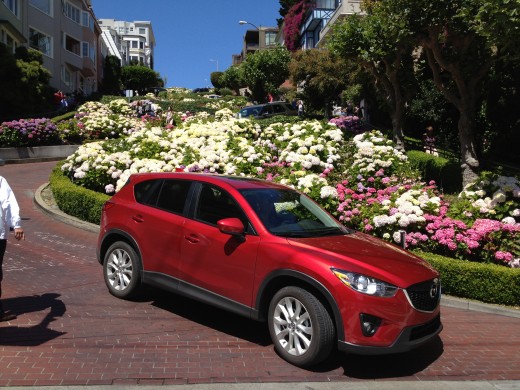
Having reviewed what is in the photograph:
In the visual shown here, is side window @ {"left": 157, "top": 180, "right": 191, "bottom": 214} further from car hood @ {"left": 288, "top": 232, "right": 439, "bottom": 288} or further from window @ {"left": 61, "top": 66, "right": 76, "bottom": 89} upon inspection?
window @ {"left": 61, "top": 66, "right": 76, "bottom": 89}

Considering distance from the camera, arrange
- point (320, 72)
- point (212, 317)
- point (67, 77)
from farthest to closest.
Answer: point (67, 77)
point (320, 72)
point (212, 317)

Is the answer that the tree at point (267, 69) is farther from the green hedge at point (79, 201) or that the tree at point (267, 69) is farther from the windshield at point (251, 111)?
the green hedge at point (79, 201)

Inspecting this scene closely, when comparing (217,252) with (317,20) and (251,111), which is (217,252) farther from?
(317,20)

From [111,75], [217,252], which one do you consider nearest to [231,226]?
[217,252]

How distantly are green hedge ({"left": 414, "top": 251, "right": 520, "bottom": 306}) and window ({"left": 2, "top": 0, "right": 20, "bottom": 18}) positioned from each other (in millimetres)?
29844

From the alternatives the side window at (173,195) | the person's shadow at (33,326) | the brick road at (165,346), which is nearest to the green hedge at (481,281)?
the brick road at (165,346)

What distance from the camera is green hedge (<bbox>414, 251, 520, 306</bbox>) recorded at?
24.0 feet

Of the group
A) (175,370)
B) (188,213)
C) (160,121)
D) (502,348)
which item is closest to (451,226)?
(502,348)

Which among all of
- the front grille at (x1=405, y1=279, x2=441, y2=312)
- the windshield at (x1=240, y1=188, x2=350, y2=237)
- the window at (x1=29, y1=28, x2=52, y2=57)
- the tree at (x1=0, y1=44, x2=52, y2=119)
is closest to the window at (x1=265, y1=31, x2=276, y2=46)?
the window at (x1=29, y1=28, x2=52, y2=57)

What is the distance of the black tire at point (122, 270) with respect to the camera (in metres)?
6.33

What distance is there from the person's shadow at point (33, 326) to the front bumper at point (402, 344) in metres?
2.90

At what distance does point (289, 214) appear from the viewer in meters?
5.61

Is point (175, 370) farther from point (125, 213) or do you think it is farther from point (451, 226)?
point (451, 226)

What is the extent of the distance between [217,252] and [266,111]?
24360 mm
